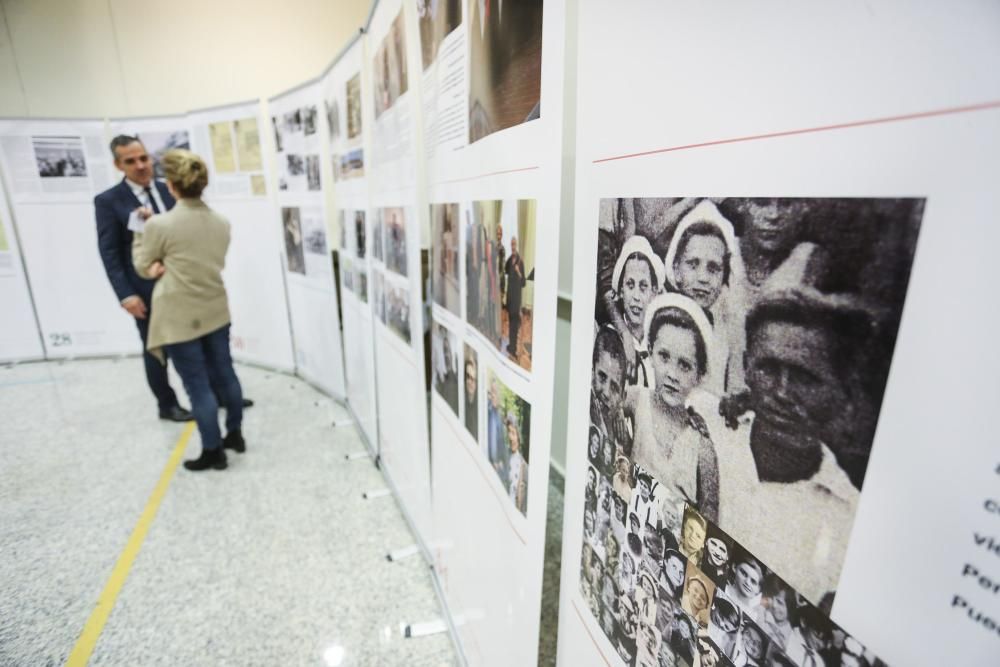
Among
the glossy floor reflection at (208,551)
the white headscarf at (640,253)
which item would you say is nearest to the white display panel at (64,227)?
the glossy floor reflection at (208,551)

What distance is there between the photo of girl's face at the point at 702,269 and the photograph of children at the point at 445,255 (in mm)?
797

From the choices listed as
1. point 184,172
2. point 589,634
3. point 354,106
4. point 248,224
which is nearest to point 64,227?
point 248,224

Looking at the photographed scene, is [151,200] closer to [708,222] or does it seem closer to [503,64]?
[503,64]

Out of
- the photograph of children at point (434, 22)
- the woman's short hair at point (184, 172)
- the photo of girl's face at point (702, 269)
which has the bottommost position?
the photo of girl's face at point (702, 269)

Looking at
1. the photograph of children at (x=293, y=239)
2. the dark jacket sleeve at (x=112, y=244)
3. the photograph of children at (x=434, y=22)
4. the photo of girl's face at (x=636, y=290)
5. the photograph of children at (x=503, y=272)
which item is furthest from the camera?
the photograph of children at (x=293, y=239)

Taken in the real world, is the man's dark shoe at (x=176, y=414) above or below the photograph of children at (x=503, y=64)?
below

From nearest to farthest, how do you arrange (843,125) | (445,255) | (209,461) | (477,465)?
1. (843,125)
2. (477,465)
3. (445,255)
4. (209,461)

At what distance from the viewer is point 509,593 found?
0.97 m

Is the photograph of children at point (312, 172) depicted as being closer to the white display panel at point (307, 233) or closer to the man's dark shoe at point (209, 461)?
the white display panel at point (307, 233)

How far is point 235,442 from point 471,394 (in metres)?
2.32

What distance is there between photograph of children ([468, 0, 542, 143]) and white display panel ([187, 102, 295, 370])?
3.29 metres

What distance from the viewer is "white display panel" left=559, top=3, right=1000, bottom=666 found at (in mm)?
270

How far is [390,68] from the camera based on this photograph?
1571 mm

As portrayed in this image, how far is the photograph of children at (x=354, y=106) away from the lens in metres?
2.13
